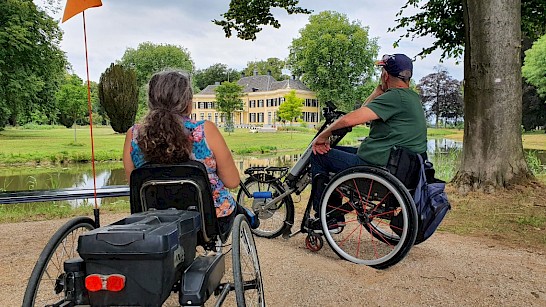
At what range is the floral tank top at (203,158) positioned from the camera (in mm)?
2176

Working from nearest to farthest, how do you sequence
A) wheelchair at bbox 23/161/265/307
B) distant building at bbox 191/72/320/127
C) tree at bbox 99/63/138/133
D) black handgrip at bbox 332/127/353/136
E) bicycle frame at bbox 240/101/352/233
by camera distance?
wheelchair at bbox 23/161/265/307
black handgrip at bbox 332/127/353/136
bicycle frame at bbox 240/101/352/233
tree at bbox 99/63/138/133
distant building at bbox 191/72/320/127

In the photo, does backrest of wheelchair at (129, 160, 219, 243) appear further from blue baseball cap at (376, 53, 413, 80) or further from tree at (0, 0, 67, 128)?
tree at (0, 0, 67, 128)

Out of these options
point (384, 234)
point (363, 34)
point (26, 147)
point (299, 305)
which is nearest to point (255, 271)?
point (299, 305)

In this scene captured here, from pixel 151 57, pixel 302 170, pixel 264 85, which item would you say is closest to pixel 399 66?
pixel 302 170

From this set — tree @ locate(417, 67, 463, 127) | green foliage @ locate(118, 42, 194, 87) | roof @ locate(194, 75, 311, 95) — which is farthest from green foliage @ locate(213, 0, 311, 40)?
tree @ locate(417, 67, 463, 127)

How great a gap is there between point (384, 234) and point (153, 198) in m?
2.02

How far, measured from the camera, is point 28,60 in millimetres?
24047

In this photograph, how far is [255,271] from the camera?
218cm

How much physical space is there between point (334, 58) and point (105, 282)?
4537cm

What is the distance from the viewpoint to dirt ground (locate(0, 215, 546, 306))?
254 cm

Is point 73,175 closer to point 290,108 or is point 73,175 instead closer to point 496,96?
point 496,96

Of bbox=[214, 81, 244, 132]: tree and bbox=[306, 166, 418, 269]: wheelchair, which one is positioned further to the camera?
bbox=[214, 81, 244, 132]: tree

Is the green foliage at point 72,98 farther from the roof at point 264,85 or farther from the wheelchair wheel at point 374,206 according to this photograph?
the wheelchair wheel at point 374,206

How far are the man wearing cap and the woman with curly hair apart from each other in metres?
1.05
